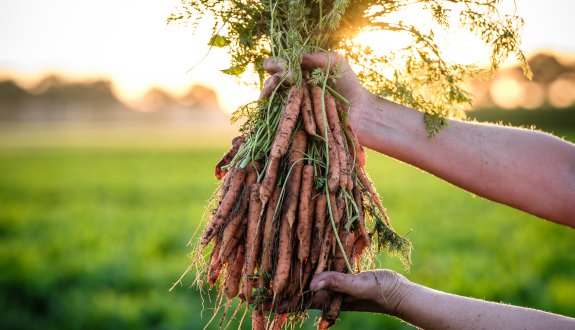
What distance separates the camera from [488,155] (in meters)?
2.27

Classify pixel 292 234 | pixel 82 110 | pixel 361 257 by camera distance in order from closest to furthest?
pixel 292 234 → pixel 361 257 → pixel 82 110

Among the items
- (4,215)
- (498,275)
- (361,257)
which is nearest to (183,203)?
(4,215)

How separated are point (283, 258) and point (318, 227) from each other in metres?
0.19

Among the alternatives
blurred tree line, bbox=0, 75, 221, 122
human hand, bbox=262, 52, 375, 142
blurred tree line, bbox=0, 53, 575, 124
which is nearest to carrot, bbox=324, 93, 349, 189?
human hand, bbox=262, 52, 375, 142

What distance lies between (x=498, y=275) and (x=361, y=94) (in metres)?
5.83

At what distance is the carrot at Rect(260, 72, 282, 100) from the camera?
218 cm

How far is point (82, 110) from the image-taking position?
10144cm

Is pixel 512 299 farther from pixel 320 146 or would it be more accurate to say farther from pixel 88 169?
pixel 88 169

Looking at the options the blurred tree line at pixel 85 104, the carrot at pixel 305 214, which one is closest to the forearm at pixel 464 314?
the carrot at pixel 305 214

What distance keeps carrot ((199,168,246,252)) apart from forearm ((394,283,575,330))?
0.81 meters

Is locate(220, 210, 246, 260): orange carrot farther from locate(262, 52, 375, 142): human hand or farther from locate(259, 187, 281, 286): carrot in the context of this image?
locate(262, 52, 375, 142): human hand

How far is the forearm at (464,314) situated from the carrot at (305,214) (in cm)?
45

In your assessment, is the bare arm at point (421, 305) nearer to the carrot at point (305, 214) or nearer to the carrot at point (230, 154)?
the carrot at point (305, 214)

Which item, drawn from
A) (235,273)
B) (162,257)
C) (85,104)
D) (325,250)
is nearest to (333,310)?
(325,250)
